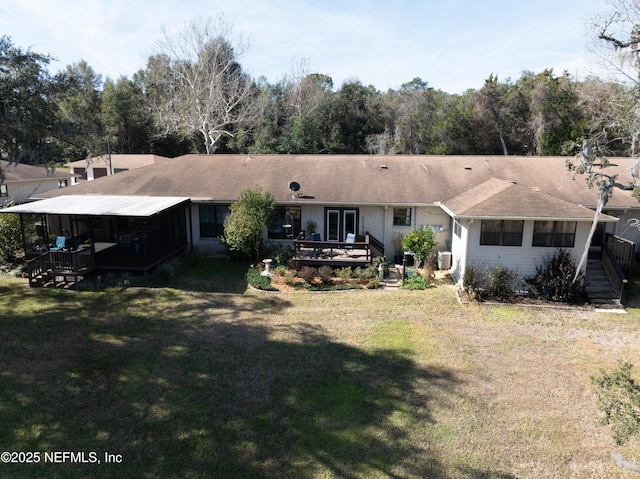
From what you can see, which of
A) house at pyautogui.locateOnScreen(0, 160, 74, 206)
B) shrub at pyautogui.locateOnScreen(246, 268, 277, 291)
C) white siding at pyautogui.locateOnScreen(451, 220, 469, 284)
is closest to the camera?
white siding at pyautogui.locateOnScreen(451, 220, 469, 284)

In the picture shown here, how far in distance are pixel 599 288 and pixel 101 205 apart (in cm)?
1977

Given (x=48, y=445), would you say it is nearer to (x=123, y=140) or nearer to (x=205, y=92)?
(x=205, y=92)

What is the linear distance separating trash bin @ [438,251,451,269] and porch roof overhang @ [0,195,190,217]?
456 inches

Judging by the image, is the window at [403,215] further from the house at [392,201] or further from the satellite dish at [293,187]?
the satellite dish at [293,187]

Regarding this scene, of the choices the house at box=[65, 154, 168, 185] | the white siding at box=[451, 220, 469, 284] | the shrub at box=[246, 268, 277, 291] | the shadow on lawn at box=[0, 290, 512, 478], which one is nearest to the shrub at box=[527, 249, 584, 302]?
the white siding at box=[451, 220, 469, 284]

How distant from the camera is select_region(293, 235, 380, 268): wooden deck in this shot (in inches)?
672

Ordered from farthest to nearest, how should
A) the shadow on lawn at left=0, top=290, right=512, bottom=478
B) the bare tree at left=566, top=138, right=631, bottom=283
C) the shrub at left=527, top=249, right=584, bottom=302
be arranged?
the shrub at left=527, top=249, right=584, bottom=302 → the bare tree at left=566, top=138, right=631, bottom=283 → the shadow on lawn at left=0, top=290, right=512, bottom=478

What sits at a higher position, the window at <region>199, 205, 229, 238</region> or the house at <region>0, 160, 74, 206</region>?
the house at <region>0, 160, 74, 206</region>

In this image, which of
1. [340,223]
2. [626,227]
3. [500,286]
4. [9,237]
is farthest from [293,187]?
[626,227]

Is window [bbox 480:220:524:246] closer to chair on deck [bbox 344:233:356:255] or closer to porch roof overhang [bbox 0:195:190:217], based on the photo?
chair on deck [bbox 344:233:356:255]

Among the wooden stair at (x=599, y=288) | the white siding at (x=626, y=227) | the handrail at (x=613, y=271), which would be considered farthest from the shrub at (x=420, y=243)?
the white siding at (x=626, y=227)

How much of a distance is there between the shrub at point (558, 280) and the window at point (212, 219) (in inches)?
529

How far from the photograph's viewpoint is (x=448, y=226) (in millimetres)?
18875

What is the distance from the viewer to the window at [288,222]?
19.2 meters
